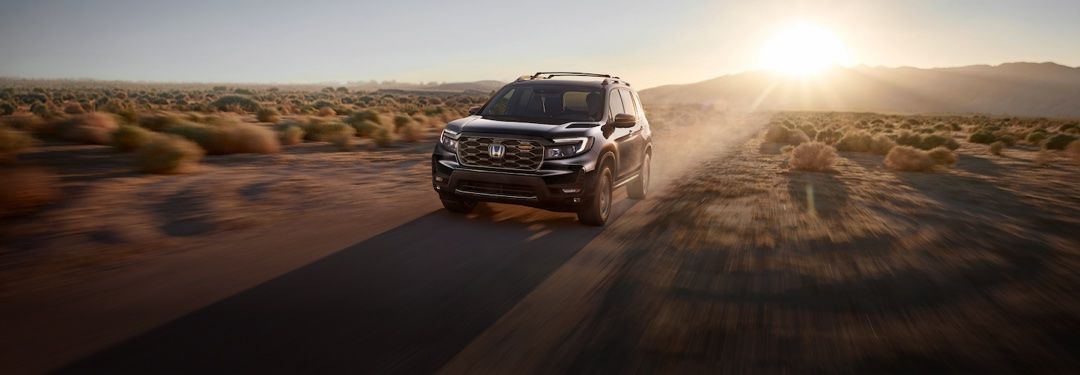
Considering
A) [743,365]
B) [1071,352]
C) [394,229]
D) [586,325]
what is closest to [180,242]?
[394,229]

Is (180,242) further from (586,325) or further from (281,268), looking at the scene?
(586,325)

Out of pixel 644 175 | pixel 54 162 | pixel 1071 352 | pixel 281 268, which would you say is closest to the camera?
pixel 1071 352

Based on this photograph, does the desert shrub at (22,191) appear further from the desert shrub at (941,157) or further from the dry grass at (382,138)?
the desert shrub at (941,157)

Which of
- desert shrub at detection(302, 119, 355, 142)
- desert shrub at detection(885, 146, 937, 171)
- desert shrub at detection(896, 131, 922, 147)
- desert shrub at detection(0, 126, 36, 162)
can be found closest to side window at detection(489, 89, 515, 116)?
desert shrub at detection(0, 126, 36, 162)

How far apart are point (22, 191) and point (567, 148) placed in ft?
20.0

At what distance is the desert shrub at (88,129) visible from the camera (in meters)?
15.3

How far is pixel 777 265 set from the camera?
6453 millimetres

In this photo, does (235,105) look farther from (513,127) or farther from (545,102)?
(513,127)

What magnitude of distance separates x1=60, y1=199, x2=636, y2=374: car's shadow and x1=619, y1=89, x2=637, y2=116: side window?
3.49 meters

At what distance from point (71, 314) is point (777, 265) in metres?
5.74

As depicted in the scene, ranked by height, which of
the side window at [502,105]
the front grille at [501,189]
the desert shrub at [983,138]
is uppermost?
the side window at [502,105]

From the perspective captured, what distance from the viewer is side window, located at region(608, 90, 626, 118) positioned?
9.21 meters

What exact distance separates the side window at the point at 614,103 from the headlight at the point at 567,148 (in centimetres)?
134

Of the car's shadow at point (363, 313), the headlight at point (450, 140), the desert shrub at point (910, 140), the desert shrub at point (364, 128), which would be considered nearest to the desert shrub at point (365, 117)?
the desert shrub at point (364, 128)
